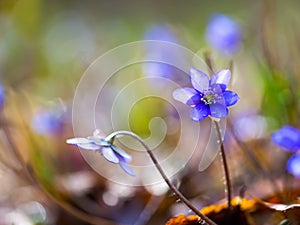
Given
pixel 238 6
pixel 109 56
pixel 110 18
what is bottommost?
pixel 109 56

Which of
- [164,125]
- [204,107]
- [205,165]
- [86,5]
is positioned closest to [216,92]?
[204,107]

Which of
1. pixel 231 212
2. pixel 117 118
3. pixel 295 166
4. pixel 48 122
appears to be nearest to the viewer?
pixel 231 212

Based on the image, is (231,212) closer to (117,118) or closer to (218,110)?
(218,110)

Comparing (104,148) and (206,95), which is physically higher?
(206,95)

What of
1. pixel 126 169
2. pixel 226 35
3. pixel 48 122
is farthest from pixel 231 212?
pixel 226 35

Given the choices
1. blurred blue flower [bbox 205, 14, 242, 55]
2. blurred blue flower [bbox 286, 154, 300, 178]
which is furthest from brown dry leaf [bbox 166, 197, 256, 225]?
blurred blue flower [bbox 205, 14, 242, 55]

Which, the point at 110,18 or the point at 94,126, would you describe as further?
the point at 110,18

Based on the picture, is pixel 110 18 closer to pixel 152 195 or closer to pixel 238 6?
pixel 238 6
